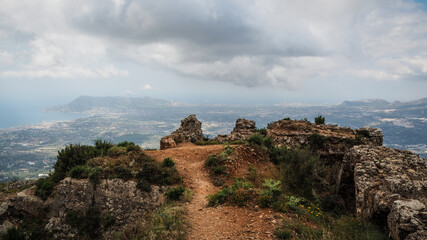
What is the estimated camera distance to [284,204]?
30.3ft

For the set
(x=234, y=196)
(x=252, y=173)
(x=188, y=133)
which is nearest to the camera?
(x=234, y=196)

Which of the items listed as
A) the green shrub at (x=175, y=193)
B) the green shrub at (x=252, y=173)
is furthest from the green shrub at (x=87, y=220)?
the green shrub at (x=252, y=173)

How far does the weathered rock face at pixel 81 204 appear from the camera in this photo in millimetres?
10562

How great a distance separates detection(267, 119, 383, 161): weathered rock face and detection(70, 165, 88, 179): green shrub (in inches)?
656

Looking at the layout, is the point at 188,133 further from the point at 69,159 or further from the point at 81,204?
the point at 81,204

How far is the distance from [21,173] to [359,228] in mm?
128326

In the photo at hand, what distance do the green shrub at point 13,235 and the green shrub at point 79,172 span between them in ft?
10.7

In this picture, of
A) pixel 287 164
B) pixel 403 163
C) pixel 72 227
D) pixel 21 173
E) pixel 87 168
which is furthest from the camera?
pixel 21 173

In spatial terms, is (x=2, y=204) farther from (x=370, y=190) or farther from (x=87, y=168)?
(x=370, y=190)

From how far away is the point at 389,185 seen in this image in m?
7.75

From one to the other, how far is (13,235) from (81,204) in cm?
292

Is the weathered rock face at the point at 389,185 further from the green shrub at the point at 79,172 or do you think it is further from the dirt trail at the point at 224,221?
the green shrub at the point at 79,172

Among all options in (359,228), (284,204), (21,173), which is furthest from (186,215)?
(21,173)

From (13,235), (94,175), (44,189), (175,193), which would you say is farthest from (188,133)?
(13,235)
